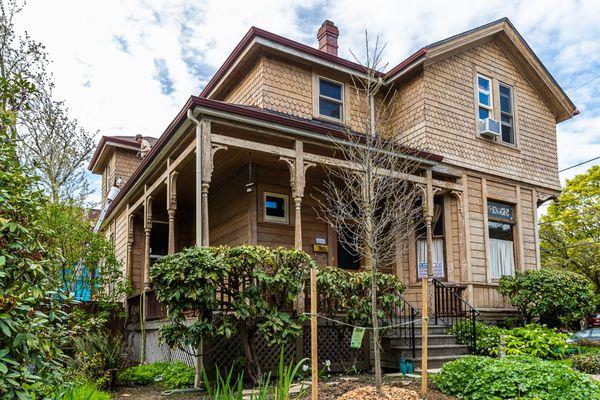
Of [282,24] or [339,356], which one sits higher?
[282,24]

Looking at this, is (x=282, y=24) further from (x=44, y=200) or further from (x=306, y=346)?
(x=44, y=200)

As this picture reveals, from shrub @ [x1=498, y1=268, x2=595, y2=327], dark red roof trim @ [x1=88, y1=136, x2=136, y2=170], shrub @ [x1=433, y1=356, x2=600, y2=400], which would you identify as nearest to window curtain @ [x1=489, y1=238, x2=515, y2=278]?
shrub @ [x1=498, y1=268, x2=595, y2=327]

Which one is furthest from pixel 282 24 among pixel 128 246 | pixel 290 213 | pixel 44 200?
pixel 44 200

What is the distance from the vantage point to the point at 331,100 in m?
13.5

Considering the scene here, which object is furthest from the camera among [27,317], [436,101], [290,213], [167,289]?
[436,101]

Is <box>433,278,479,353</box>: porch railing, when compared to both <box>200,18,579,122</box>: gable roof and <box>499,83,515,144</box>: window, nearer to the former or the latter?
<box>200,18,579,122</box>: gable roof

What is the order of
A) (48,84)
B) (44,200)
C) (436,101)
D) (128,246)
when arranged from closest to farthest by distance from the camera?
(44,200)
(436,101)
(128,246)
(48,84)

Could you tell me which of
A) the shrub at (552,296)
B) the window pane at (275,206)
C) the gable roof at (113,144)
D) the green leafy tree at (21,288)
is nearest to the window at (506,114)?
the shrub at (552,296)

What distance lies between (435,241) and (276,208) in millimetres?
4285

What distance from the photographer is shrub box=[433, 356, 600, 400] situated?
625 cm

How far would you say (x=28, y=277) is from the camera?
3273mm

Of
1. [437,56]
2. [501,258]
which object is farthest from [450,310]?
[437,56]

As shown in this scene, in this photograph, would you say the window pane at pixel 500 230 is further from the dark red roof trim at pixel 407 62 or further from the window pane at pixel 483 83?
the dark red roof trim at pixel 407 62

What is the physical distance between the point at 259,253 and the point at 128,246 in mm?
7966
